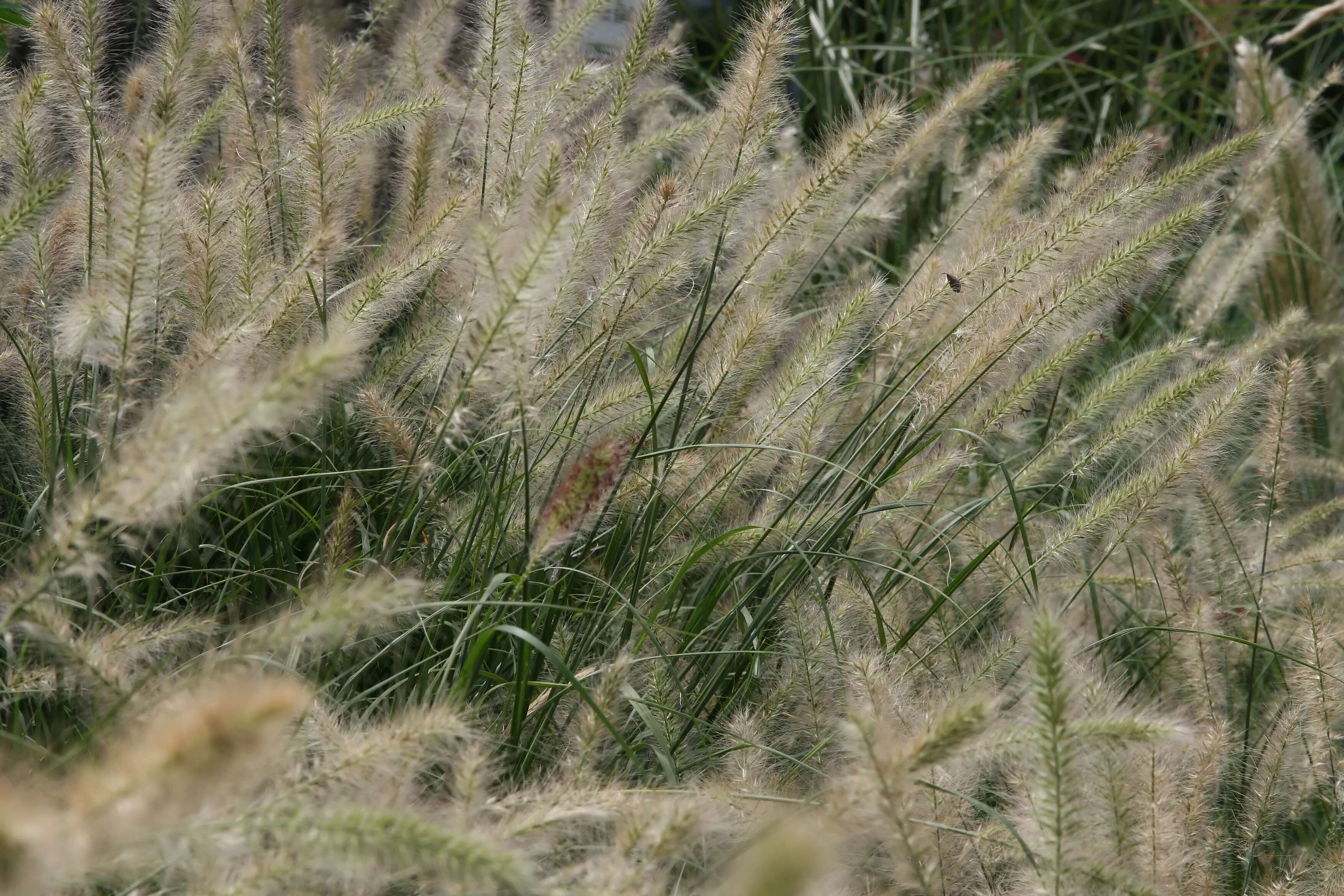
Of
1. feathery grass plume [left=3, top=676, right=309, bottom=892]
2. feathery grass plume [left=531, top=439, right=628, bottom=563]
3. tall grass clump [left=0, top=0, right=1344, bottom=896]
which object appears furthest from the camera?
feathery grass plume [left=531, top=439, right=628, bottom=563]

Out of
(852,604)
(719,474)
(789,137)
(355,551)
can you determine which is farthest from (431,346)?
(789,137)

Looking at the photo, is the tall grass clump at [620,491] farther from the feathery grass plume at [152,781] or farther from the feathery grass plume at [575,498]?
the feathery grass plume at [152,781]

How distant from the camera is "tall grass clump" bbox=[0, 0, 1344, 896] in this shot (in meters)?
1.23

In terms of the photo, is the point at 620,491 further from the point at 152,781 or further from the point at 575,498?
the point at 152,781

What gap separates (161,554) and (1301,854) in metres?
1.78

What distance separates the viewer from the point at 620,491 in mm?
2051

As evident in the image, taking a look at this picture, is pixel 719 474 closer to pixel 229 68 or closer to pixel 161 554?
pixel 161 554

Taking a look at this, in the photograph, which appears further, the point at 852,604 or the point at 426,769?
the point at 852,604

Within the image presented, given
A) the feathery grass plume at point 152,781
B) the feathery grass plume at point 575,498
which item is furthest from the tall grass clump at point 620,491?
the feathery grass plume at point 152,781

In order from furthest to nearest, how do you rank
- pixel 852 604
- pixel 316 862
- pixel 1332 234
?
pixel 1332 234 < pixel 852 604 < pixel 316 862

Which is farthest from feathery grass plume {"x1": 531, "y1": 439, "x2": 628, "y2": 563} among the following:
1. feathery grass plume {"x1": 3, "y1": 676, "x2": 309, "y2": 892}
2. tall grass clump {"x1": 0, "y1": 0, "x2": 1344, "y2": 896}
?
feathery grass plume {"x1": 3, "y1": 676, "x2": 309, "y2": 892}

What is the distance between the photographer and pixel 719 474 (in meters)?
2.19

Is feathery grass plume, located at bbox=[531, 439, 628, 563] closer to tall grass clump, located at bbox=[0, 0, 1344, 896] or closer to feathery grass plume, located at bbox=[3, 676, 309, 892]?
tall grass clump, located at bbox=[0, 0, 1344, 896]

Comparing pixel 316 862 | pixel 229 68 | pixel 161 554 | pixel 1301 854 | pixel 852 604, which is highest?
pixel 229 68
